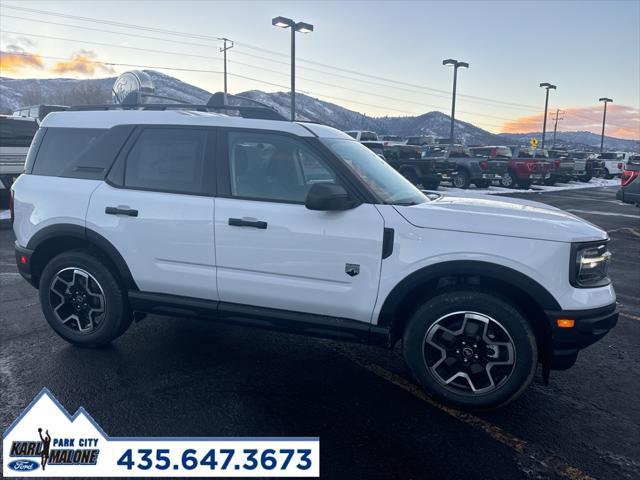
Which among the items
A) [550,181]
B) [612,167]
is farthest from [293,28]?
[612,167]

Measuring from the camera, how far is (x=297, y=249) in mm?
3455

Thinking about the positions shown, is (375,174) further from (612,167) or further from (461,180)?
(612,167)

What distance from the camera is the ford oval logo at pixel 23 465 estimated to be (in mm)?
2679

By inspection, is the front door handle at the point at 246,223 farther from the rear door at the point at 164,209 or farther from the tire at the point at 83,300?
the tire at the point at 83,300

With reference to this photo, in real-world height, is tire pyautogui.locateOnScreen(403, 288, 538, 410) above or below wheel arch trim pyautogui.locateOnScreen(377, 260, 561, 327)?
below

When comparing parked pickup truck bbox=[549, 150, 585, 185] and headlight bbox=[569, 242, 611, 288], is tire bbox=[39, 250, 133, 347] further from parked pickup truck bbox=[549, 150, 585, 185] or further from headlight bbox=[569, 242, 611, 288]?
parked pickup truck bbox=[549, 150, 585, 185]

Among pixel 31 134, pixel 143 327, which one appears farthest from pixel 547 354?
pixel 31 134

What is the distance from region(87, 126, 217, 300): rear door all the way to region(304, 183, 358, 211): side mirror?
86 centimetres

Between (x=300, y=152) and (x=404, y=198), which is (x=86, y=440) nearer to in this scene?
(x=300, y=152)

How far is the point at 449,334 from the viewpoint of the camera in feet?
10.9

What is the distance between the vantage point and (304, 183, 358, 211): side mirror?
324 centimetres

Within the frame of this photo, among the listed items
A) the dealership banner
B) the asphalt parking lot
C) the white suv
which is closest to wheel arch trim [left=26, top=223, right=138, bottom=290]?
the white suv

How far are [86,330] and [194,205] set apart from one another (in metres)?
1.59

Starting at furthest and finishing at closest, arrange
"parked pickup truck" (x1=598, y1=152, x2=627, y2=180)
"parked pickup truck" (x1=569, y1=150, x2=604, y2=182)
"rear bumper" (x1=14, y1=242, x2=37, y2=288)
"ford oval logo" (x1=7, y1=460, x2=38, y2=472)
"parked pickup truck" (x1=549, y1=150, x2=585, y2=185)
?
"parked pickup truck" (x1=598, y1=152, x2=627, y2=180) < "parked pickup truck" (x1=569, y1=150, x2=604, y2=182) < "parked pickup truck" (x1=549, y1=150, x2=585, y2=185) < "rear bumper" (x1=14, y1=242, x2=37, y2=288) < "ford oval logo" (x1=7, y1=460, x2=38, y2=472)
